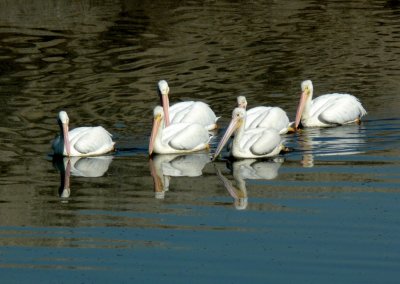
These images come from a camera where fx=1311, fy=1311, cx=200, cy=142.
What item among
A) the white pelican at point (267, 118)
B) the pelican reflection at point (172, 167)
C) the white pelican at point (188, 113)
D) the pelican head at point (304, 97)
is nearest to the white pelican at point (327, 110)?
the pelican head at point (304, 97)

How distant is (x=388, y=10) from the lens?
1028 inches

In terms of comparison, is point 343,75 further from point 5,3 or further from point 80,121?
point 5,3

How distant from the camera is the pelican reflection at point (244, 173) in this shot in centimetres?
1233

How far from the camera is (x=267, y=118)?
15656 mm

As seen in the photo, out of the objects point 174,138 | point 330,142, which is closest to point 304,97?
point 330,142

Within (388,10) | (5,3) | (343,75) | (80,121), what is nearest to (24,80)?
(80,121)

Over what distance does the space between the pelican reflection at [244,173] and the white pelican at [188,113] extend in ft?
4.91

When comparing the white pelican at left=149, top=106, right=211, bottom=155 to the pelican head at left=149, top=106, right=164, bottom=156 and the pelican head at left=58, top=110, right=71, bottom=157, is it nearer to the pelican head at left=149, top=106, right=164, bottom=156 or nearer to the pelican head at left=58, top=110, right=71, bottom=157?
the pelican head at left=149, top=106, right=164, bottom=156

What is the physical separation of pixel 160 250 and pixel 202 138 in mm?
5052

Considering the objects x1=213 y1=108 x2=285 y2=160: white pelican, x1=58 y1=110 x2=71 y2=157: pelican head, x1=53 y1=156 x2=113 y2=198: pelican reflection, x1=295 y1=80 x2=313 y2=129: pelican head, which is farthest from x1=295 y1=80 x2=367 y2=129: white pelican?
x1=58 y1=110 x2=71 y2=157: pelican head

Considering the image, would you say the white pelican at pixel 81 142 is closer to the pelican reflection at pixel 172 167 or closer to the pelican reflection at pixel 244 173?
the pelican reflection at pixel 172 167

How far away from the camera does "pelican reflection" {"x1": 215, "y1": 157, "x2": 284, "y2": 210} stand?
1233 cm

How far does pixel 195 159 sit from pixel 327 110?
8.52 feet

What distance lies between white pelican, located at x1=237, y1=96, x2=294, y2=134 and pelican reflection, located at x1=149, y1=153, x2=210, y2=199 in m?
0.95
